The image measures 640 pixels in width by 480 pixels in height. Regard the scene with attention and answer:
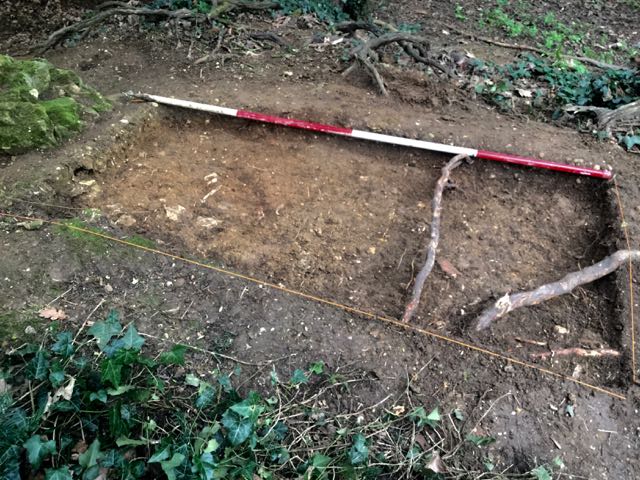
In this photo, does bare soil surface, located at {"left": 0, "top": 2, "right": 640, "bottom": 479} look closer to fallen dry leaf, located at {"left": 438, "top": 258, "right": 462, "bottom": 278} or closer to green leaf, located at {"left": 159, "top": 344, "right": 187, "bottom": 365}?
fallen dry leaf, located at {"left": 438, "top": 258, "right": 462, "bottom": 278}

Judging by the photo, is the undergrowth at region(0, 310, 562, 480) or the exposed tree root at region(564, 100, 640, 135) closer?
the undergrowth at region(0, 310, 562, 480)

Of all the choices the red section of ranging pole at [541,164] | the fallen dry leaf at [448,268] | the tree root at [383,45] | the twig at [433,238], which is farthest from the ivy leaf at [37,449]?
the tree root at [383,45]

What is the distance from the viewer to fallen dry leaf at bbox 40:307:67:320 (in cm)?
254

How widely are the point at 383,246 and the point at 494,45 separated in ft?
14.8

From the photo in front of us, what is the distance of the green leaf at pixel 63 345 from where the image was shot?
2279 mm

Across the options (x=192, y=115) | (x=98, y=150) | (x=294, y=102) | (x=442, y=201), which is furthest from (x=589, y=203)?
(x=98, y=150)

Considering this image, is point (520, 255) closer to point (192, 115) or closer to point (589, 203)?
point (589, 203)

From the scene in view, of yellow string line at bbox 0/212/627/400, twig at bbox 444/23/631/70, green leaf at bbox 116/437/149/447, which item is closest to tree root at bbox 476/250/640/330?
yellow string line at bbox 0/212/627/400

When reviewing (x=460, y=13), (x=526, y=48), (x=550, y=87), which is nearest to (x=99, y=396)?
(x=550, y=87)

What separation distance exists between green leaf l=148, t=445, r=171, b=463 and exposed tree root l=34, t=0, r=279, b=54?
13.7 ft

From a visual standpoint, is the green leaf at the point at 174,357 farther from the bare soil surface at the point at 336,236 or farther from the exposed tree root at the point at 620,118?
the exposed tree root at the point at 620,118

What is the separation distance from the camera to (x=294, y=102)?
13.7ft

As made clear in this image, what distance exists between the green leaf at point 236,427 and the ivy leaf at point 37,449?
2.14 feet

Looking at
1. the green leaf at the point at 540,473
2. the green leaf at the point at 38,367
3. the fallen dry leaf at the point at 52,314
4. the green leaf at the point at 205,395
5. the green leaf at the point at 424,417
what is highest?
the green leaf at the point at 38,367
